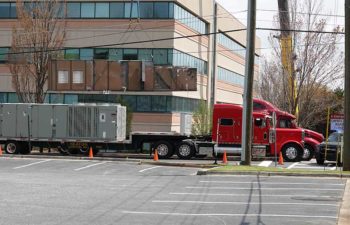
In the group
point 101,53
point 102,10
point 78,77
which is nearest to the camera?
point 78,77

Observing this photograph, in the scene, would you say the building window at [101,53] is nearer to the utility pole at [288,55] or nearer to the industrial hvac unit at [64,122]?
the industrial hvac unit at [64,122]

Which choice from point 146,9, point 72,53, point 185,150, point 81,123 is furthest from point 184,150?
point 72,53

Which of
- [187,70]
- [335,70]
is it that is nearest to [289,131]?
[187,70]

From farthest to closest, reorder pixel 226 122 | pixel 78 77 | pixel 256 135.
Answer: pixel 78 77
pixel 226 122
pixel 256 135

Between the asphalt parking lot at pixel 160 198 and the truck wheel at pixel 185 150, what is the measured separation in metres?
7.73

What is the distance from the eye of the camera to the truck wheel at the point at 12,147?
32025 mm

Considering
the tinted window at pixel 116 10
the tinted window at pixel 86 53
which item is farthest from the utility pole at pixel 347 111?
the tinted window at pixel 86 53

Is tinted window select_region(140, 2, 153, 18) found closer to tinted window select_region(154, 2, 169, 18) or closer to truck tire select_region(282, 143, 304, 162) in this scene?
tinted window select_region(154, 2, 169, 18)

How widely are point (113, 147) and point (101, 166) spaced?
22.2ft

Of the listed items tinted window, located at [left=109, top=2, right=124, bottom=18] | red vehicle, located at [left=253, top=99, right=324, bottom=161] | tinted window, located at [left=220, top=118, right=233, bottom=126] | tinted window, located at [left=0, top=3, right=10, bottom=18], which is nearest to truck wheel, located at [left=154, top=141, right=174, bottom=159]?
tinted window, located at [left=220, top=118, right=233, bottom=126]

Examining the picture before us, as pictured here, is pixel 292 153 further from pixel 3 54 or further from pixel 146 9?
pixel 3 54

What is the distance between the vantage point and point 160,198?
14.2 meters

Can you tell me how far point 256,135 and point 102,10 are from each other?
1739 cm

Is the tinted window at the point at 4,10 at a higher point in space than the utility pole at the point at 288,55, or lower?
higher
